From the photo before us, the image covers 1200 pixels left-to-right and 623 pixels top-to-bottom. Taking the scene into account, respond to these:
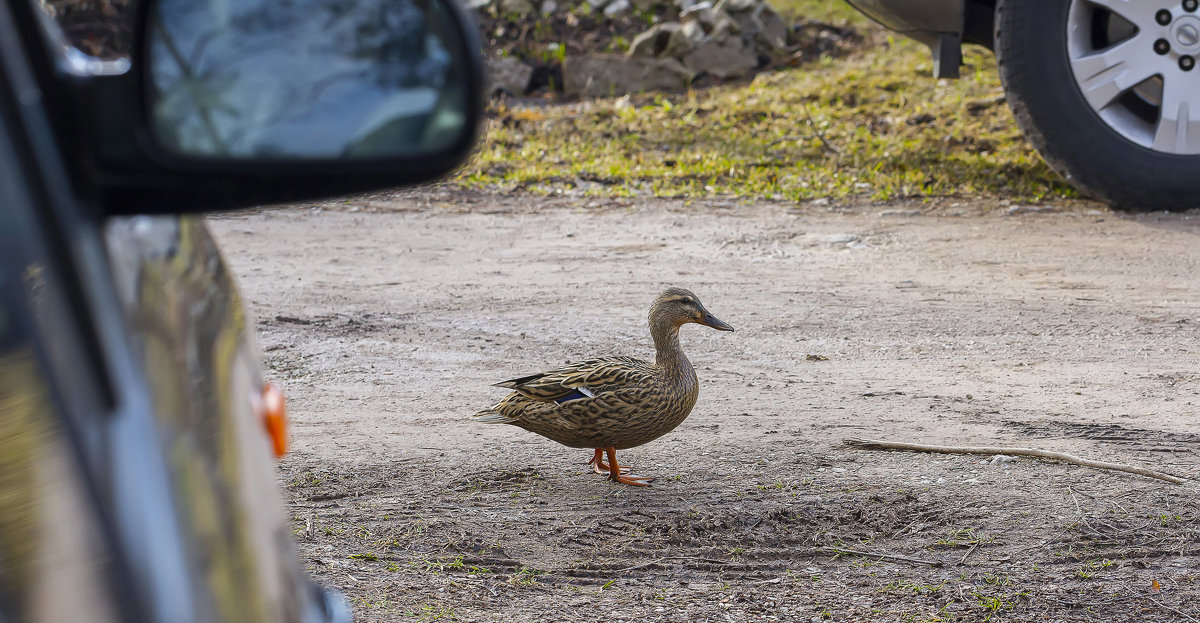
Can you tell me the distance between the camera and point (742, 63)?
40.3ft

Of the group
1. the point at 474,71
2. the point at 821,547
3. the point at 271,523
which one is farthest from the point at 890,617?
the point at 474,71

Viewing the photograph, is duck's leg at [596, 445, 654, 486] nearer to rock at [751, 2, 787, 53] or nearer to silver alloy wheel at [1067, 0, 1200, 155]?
silver alloy wheel at [1067, 0, 1200, 155]

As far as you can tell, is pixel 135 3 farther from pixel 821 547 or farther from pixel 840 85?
pixel 840 85

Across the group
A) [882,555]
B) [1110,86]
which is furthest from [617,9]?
[882,555]

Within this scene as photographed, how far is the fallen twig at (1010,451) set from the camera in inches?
154

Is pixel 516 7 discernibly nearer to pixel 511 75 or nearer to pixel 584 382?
pixel 511 75

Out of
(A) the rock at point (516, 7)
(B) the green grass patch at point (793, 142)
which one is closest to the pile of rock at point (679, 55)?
(A) the rock at point (516, 7)

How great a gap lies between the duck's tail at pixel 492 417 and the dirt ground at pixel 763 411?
0.18 m

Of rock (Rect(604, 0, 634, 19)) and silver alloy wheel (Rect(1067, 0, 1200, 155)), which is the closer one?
silver alloy wheel (Rect(1067, 0, 1200, 155))

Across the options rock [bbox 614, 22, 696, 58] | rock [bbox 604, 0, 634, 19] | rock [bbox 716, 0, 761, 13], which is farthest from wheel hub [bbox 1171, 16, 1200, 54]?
rock [bbox 604, 0, 634, 19]

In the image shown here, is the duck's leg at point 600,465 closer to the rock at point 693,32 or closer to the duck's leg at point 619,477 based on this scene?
the duck's leg at point 619,477

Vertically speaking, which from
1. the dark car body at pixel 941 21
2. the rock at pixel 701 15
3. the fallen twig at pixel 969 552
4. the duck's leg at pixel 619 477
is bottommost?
the fallen twig at pixel 969 552

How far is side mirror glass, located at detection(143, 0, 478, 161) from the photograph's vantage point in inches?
49.3

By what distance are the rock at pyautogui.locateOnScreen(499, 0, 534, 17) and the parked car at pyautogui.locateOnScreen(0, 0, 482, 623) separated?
41.2 ft
